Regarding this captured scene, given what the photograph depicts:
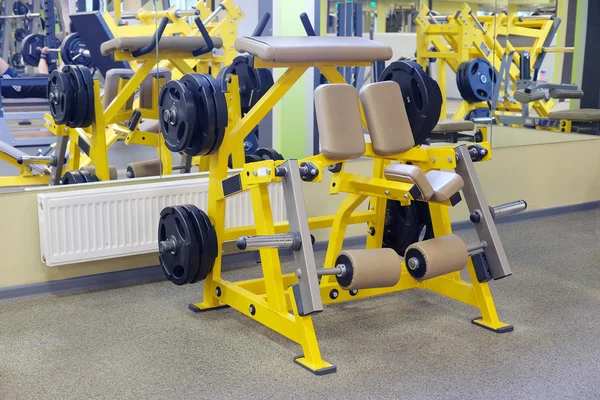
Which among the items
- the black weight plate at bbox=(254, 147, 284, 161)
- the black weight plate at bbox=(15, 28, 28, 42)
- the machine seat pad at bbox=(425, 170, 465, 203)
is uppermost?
the black weight plate at bbox=(15, 28, 28, 42)

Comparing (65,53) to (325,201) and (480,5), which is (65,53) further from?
(480,5)

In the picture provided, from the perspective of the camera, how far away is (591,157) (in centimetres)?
589

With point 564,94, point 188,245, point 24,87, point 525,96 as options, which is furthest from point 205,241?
point 564,94

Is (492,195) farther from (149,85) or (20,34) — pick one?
(20,34)

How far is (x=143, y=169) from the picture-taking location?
4016 mm

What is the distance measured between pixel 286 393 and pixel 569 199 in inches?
151

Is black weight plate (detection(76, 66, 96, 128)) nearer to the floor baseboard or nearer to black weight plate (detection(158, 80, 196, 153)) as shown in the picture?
black weight plate (detection(158, 80, 196, 153))

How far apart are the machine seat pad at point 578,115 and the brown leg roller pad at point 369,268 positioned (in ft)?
10.9

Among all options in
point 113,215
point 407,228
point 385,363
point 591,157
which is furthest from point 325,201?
point 591,157

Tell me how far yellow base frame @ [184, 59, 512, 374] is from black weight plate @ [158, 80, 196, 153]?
0.67 ft

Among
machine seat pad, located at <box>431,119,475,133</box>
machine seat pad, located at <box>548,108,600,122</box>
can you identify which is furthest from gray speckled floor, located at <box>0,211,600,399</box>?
machine seat pad, located at <box>548,108,600,122</box>

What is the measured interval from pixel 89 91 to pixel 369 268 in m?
1.69

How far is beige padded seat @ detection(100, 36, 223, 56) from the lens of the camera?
373 cm

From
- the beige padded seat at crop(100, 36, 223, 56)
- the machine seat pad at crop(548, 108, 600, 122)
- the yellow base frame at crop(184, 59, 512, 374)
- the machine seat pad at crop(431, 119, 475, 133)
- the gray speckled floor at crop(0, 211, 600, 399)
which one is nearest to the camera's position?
the gray speckled floor at crop(0, 211, 600, 399)
